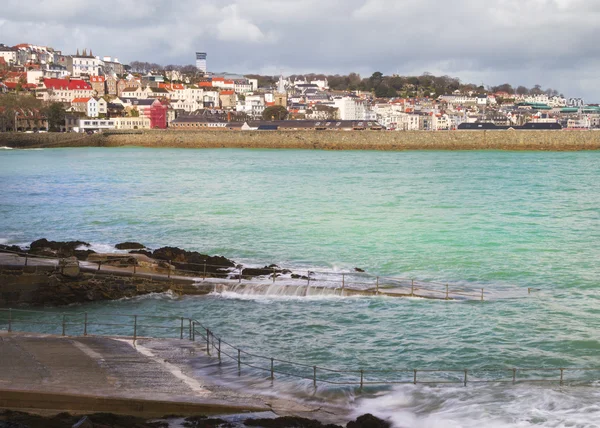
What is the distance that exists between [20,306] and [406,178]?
98.6 ft

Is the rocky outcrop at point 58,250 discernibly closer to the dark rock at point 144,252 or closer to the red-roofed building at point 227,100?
the dark rock at point 144,252

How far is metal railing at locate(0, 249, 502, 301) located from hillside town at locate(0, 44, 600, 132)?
73.9 meters

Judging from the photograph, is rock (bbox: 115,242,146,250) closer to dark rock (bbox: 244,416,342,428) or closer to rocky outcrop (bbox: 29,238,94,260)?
rocky outcrop (bbox: 29,238,94,260)

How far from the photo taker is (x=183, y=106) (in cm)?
14038

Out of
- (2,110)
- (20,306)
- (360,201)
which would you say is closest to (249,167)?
(360,201)

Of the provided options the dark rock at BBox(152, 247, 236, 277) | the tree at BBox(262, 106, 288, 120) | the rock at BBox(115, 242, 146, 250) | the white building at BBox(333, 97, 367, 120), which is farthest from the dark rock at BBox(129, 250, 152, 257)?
the white building at BBox(333, 97, 367, 120)

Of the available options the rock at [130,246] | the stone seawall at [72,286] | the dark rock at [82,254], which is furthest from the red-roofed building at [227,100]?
the stone seawall at [72,286]

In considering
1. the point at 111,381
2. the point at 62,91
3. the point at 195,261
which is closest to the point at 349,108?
the point at 62,91

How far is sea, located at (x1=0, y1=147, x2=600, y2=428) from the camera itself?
8461 millimetres

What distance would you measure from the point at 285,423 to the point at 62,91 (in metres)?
125

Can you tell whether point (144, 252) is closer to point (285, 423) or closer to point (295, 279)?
point (295, 279)

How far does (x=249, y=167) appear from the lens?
5134 centimetres

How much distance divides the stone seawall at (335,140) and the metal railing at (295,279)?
6078cm

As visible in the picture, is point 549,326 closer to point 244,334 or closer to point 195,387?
point 244,334
